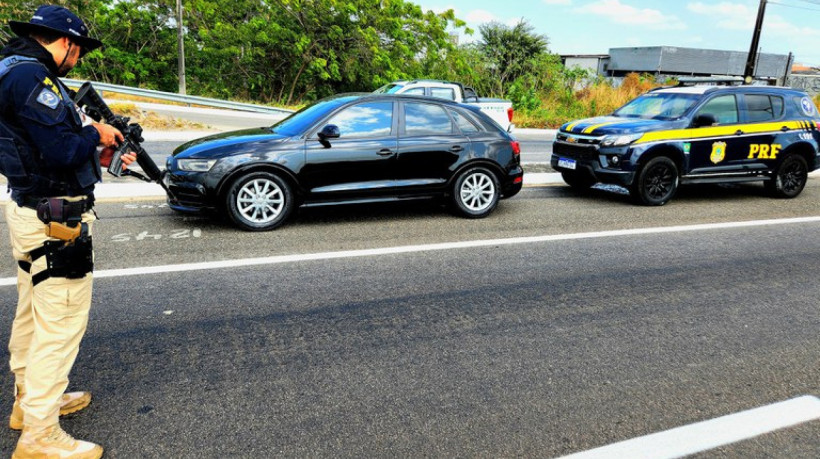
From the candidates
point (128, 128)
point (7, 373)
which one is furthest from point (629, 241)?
point (7, 373)

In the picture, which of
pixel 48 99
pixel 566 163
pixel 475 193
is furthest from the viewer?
pixel 566 163

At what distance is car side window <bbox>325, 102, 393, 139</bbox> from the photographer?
7121 mm

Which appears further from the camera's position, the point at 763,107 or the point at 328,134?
the point at 763,107

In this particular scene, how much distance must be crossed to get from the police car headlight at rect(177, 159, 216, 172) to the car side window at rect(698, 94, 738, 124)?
7178 millimetres

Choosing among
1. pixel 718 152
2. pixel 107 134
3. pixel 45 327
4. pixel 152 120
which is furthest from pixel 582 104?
pixel 45 327

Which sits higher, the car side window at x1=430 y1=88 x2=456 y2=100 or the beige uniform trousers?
the car side window at x1=430 y1=88 x2=456 y2=100

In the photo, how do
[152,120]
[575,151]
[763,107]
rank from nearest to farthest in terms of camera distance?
[575,151]
[763,107]
[152,120]

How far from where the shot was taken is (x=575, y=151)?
30.4 feet

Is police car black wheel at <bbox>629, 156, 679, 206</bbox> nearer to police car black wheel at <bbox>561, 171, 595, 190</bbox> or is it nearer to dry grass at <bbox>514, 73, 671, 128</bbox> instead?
police car black wheel at <bbox>561, 171, 595, 190</bbox>

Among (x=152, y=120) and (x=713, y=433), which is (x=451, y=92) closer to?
(x=152, y=120)

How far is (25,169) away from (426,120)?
17.7 feet

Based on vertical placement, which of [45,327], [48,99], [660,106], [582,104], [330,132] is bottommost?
[45,327]

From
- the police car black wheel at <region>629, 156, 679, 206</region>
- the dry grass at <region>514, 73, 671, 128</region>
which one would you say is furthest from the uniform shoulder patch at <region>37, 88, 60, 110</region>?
the dry grass at <region>514, 73, 671, 128</region>

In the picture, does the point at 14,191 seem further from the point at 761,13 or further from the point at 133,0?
the point at 133,0
